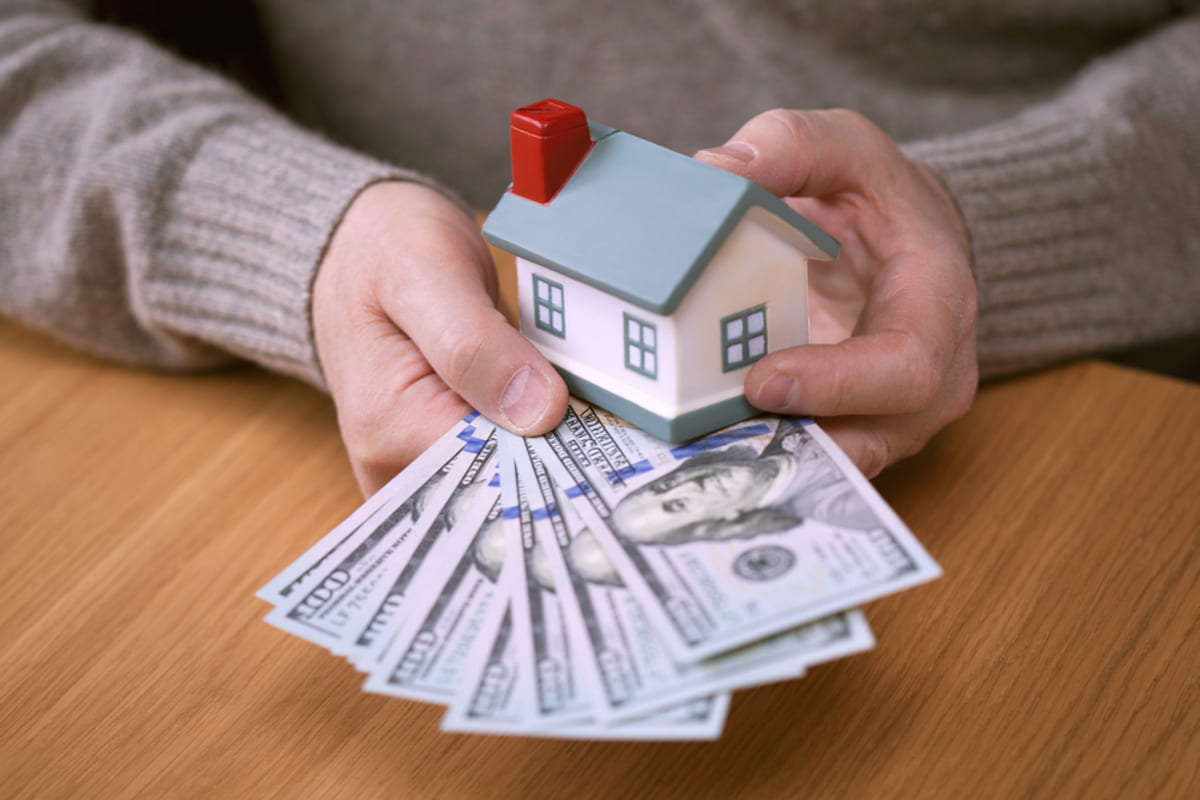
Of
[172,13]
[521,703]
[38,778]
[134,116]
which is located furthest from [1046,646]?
[172,13]

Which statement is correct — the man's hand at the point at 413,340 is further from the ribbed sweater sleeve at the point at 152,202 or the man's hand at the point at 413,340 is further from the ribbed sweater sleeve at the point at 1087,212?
the ribbed sweater sleeve at the point at 1087,212

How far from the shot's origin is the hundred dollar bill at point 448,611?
23.4 inches

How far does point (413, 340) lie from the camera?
79cm

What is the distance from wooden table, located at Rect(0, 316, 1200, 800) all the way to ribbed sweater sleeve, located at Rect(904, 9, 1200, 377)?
0.08 m

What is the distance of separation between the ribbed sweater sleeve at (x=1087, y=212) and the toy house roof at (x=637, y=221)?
379 mm

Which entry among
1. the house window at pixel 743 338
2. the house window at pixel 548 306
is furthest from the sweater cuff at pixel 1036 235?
the house window at pixel 548 306

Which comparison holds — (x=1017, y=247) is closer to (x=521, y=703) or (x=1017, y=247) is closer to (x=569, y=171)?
(x=569, y=171)

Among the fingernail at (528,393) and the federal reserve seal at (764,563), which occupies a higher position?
the fingernail at (528,393)

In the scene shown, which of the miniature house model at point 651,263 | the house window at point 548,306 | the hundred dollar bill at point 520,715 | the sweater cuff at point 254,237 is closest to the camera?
the hundred dollar bill at point 520,715

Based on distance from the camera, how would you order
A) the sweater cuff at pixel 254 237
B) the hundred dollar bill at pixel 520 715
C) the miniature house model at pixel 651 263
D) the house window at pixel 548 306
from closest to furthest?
the hundred dollar bill at pixel 520 715 → the miniature house model at pixel 651 263 → the house window at pixel 548 306 → the sweater cuff at pixel 254 237

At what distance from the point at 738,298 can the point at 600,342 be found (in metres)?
0.12

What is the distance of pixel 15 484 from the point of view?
93cm

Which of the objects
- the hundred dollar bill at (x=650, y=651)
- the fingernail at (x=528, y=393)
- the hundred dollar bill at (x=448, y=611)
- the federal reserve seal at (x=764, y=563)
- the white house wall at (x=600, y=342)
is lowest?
the hundred dollar bill at (x=448, y=611)

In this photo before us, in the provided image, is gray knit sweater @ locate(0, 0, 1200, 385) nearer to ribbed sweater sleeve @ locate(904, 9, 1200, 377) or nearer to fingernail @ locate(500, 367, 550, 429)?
ribbed sweater sleeve @ locate(904, 9, 1200, 377)
